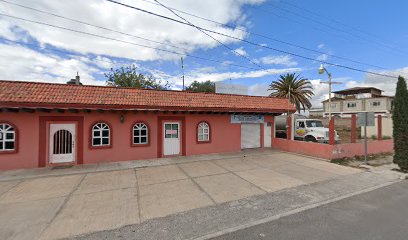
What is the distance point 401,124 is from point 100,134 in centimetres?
1438

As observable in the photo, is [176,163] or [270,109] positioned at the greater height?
[270,109]

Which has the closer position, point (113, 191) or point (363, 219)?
point (363, 219)

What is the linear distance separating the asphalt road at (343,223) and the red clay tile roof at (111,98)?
8061mm

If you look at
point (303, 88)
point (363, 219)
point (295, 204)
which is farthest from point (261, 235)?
point (303, 88)

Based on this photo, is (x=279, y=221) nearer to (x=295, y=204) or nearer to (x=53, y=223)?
(x=295, y=204)

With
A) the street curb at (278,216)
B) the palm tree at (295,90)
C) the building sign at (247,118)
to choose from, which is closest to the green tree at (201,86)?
the palm tree at (295,90)

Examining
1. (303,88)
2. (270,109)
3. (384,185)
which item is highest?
(303,88)

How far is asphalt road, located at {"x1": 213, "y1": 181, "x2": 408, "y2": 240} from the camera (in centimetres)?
390

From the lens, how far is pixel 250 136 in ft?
47.6

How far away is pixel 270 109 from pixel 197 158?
6.30m

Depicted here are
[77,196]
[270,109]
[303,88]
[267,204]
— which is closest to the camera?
[267,204]

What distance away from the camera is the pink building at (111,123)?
9.12 metres

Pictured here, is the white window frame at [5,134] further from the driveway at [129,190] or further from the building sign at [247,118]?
the building sign at [247,118]

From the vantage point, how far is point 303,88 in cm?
3075
